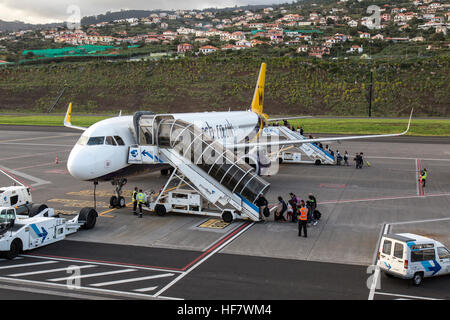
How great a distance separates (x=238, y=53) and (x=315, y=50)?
30291mm

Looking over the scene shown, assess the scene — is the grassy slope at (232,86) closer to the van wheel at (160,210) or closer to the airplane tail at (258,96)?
the airplane tail at (258,96)

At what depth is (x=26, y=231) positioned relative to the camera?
19.7 m

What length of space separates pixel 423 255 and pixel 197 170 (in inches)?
541

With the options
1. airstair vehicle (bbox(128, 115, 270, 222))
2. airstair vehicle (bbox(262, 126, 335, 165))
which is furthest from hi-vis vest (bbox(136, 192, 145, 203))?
airstair vehicle (bbox(262, 126, 335, 165))

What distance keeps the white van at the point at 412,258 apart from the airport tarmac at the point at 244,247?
0.46 m

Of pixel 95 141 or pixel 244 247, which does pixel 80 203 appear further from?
pixel 244 247

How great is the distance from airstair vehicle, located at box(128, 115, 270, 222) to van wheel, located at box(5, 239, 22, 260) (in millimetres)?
8940

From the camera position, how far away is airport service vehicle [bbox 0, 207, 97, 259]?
745 inches

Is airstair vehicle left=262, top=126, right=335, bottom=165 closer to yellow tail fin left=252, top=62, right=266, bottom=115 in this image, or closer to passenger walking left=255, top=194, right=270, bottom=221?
yellow tail fin left=252, top=62, right=266, bottom=115

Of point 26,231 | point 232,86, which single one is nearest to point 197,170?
point 26,231

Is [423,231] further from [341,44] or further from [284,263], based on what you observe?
[341,44]

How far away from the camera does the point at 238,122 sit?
1650 inches

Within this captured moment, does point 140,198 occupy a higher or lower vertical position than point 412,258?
lower

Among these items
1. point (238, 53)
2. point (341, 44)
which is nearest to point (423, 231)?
point (238, 53)
